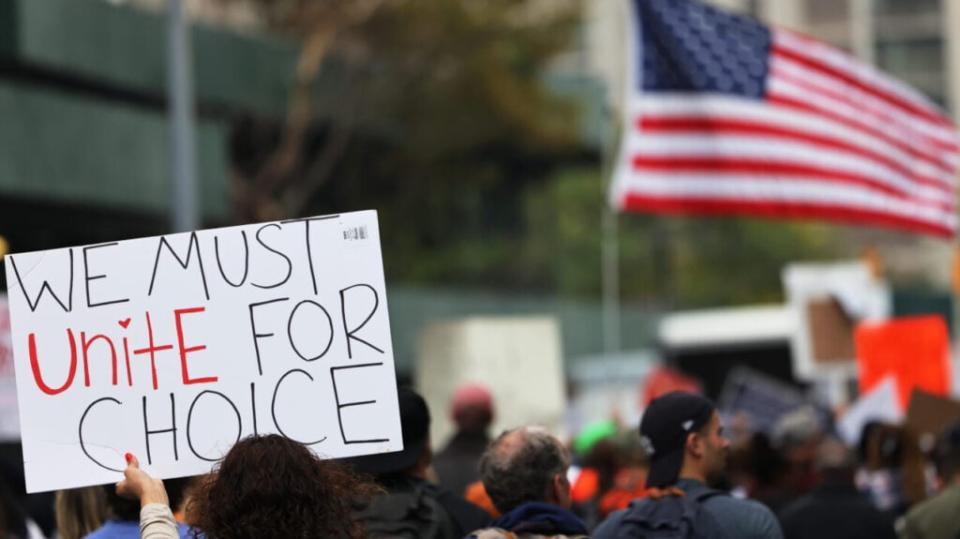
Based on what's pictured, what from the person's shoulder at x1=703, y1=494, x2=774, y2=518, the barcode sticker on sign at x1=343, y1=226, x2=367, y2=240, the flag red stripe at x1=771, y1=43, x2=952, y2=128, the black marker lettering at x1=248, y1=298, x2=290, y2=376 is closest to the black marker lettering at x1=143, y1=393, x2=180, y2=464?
the black marker lettering at x1=248, y1=298, x2=290, y2=376

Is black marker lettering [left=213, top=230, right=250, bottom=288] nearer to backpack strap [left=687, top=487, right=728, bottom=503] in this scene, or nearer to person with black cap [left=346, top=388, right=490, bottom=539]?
person with black cap [left=346, top=388, right=490, bottom=539]

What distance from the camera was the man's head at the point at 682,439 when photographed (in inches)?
261

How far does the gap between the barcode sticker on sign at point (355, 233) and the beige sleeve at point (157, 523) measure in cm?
98

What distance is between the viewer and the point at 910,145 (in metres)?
15.4

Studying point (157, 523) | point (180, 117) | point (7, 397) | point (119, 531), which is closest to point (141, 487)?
point (157, 523)

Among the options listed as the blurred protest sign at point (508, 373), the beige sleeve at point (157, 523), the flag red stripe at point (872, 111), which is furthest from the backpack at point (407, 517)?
the blurred protest sign at point (508, 373)

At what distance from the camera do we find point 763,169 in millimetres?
15148

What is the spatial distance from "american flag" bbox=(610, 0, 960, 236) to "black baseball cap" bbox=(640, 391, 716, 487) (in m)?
8.40

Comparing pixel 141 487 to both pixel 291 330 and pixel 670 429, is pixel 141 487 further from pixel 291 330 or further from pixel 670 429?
pixel 670 429

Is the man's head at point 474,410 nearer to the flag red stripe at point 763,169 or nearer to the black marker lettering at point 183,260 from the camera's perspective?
the black marker lettering at point 183,260

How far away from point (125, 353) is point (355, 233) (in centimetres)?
75

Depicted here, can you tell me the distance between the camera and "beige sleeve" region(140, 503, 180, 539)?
5.14 metres

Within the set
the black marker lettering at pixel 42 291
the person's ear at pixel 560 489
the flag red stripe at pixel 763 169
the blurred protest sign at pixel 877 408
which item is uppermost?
the flag red stripe at pixel 763 169

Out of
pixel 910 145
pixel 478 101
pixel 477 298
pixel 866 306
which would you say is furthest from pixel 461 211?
pixel 910 145
